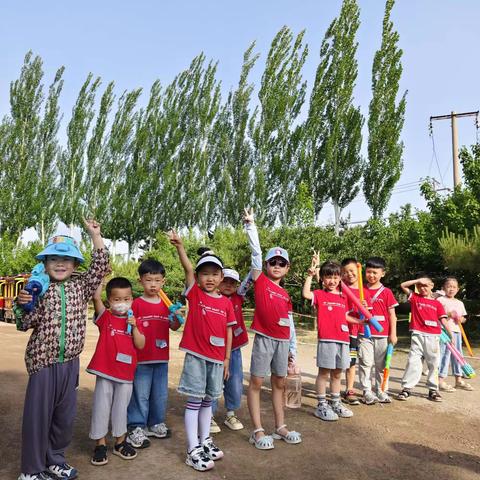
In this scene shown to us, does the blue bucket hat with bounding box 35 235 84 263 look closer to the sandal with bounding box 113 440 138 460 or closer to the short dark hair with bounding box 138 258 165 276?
the short dark hair with bounding box 138 258 165 276

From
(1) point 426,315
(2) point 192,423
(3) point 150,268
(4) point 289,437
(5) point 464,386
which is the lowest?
(5) point 464,386

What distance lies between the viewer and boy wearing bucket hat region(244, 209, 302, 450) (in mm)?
3840

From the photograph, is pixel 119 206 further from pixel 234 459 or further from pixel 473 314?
pixel 234 459

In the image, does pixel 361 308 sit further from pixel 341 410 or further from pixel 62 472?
pixel 62 472

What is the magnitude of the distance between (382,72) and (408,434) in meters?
20.3

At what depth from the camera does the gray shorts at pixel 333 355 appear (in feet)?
14.9

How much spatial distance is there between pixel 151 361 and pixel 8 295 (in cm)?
1510

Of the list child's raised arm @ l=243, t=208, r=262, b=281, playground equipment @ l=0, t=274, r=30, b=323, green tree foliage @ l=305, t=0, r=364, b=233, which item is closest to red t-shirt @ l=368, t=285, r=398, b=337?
child's raised arm @ l=243, t=208, r=262, b=281

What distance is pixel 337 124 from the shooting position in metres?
21.7

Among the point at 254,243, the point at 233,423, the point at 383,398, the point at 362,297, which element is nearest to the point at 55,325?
the point at 254,243

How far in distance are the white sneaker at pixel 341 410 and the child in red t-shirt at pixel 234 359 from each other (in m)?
1.00

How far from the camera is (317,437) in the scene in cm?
398

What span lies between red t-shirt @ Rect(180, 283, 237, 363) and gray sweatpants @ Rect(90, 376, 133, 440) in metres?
0.54

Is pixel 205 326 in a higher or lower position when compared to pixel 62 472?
higher
